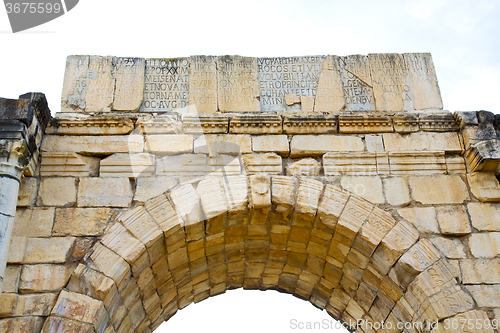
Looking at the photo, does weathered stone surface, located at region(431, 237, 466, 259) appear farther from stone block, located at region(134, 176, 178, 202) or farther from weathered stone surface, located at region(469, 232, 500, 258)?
stone block, located at region(134, 176, 178, 202)

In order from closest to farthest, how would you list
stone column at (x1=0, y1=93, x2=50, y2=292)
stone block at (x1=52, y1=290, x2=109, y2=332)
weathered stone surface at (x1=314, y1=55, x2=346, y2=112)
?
stone block at (x1=52, y1=290, x2=109, y2=332) → stone column at (x1=0, y1=93, x2=50, y2=292) → weathered stone surface at (x1=314, y1=55, x2=346, y2=112)

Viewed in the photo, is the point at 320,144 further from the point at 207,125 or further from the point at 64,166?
the point at 64,166

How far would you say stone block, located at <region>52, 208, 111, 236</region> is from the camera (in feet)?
15.8

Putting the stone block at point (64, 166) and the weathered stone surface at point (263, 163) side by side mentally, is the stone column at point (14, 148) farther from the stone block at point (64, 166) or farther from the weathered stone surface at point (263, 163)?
the weathered stone surface at point (263, 163)

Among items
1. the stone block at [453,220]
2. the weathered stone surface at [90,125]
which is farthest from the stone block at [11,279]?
the stone block at [453,220]

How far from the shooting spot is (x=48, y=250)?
471 centimetres

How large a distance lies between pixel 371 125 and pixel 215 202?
198cm

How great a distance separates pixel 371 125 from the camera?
5.59 m

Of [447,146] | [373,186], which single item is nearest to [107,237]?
[373,186]

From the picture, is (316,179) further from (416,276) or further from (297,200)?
(416,276)

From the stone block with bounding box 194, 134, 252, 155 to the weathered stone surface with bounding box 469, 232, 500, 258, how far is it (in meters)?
2.45

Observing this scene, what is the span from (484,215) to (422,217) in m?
0.64

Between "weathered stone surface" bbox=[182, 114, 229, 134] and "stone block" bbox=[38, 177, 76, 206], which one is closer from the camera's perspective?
"stone block" bbox=[38, 177, 76, 206]

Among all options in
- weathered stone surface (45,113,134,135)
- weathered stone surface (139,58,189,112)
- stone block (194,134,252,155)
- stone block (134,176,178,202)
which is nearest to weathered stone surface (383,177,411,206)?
stone block (194,134,252,155)
